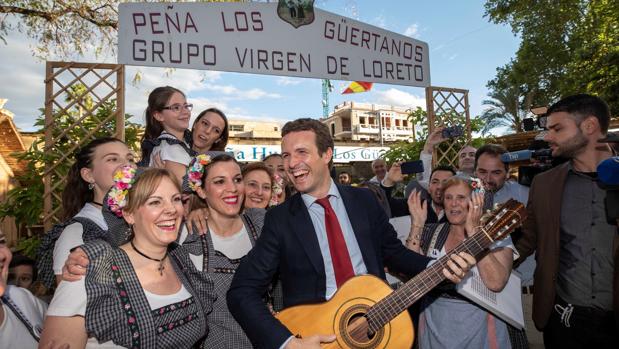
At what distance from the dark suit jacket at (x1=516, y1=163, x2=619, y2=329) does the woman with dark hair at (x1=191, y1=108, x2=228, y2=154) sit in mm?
2777

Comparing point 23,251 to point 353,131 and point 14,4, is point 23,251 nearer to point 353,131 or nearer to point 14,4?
point 14,4

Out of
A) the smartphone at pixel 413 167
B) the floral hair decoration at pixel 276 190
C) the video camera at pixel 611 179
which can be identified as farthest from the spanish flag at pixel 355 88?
the video camera at pixel 611 179

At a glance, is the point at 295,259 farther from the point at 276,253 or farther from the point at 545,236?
the point at 545,236

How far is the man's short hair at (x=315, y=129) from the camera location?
2.39m

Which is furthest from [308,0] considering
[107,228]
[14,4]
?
[14,4]

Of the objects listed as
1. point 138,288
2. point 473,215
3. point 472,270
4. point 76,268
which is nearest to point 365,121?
point 472,270

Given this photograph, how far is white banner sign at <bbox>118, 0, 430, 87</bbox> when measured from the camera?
17.2ft

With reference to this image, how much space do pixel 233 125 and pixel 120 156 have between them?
46427 millimetres

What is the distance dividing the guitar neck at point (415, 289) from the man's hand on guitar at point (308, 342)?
0.35 meters

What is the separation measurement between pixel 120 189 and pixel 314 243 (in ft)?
3.59

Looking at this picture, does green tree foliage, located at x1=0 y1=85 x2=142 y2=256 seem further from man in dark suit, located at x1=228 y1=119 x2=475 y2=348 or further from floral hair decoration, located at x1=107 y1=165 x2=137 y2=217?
man in dark suit, located at x1=228 y1=119 x2=475 y2=348

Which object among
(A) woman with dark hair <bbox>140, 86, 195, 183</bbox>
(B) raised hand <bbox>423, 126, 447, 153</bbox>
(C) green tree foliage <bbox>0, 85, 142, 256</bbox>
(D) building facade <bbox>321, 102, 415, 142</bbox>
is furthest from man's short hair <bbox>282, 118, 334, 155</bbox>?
(D) building facade <bbox>321, 102, 415, 142</bbox>

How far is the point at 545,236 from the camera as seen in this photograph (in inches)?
111

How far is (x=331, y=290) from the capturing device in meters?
2.26
